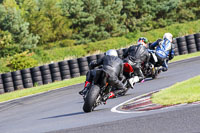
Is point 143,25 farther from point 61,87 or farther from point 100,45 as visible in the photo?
point 61,87

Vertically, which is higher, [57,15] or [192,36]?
[57,15]

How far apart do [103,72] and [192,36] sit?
14.2 m

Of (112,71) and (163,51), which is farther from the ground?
(112,71)

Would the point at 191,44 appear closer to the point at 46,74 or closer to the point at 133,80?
the point at 46,74

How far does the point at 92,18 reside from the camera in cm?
5122

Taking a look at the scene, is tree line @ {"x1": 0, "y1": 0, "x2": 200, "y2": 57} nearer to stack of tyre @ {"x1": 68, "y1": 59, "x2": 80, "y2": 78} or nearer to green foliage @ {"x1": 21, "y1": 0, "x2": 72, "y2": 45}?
green foliage @ {"x1": 21, "y1": 0, "x2": 72, "y2": 45}

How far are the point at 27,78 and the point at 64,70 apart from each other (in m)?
1.83

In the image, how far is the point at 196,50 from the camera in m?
23.5

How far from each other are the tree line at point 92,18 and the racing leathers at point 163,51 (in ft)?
106

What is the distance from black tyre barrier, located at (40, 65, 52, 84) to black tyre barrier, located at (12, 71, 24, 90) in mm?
1070

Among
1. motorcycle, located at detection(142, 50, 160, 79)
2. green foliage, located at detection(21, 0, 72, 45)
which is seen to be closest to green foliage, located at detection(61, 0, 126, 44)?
green foliage, located at detection(21, 0, 72, 45)

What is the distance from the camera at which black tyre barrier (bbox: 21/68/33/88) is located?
2102 cm

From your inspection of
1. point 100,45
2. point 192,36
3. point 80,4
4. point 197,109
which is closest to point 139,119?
point 197,109

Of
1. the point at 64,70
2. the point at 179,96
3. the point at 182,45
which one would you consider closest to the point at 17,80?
the point at 64,70
